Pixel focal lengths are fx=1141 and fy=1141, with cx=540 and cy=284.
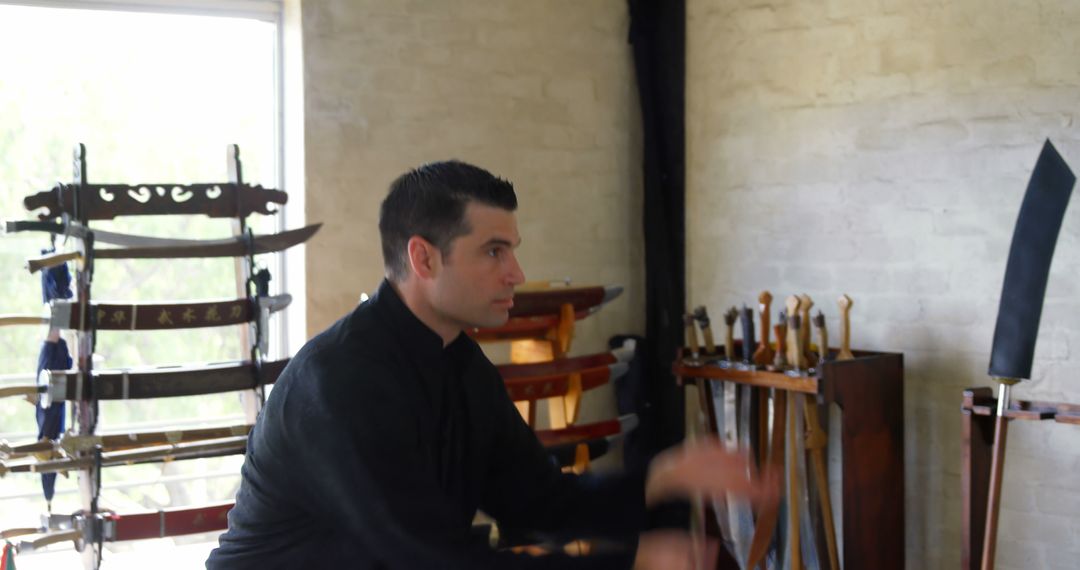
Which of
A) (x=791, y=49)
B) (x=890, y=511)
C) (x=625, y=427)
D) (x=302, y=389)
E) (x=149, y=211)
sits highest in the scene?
(x=791, y=49)

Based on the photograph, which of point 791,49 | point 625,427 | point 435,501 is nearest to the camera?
point 435,501

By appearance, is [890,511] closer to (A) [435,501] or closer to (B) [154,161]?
(A) [435,501]

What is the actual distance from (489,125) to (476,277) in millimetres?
2314

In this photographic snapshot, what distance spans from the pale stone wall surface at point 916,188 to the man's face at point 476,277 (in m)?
2.10

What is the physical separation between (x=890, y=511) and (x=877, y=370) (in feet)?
1.55

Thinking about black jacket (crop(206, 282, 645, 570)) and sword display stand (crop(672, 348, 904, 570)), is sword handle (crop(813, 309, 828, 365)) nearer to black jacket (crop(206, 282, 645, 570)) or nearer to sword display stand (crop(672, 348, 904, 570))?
sword display stand (crop(672, 348, 904, 570))

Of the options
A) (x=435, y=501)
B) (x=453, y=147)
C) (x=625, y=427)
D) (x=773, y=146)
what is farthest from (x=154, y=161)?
(x=435, y=501)

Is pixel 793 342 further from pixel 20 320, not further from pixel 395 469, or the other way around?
pixel 20 320

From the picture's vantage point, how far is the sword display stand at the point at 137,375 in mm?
3162

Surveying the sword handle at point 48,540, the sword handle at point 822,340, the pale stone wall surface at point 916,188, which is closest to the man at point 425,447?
the sword handle at point 48,540

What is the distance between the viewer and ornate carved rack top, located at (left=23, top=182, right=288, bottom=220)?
127 inches

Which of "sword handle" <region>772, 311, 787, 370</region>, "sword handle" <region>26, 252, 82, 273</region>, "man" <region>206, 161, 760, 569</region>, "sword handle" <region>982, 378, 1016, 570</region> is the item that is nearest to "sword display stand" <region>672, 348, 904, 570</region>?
"sword handle" <region>772, 311, 787, 370</region>

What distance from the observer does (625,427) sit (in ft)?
12.6

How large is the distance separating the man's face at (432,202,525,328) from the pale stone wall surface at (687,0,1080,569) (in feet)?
6.90
